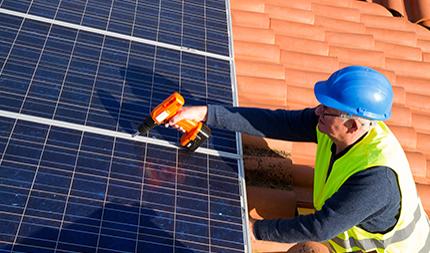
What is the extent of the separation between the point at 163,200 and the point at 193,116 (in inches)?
30.9

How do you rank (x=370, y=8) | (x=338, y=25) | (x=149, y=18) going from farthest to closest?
(x=370, y=8) < (x=338, y=25) < (x=149, y=18)

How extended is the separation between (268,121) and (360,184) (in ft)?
3.95

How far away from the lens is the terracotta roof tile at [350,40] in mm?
8148

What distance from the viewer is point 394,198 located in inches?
178

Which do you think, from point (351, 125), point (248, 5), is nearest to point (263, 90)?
point (248, 5)

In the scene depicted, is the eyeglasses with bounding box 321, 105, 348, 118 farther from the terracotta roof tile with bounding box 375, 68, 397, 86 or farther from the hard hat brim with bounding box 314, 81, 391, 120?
the terracotta roof tile with bounding box 375, 68, 397, 86

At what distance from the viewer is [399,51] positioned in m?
8.43

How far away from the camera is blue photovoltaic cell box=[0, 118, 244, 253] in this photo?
167 inches

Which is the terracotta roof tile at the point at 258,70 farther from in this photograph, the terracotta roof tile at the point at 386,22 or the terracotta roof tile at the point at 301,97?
the terracotta roof tile at the point at 386,22

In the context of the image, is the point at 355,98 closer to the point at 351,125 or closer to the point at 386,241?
the point at 351,125

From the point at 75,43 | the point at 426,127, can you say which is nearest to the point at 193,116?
the point at 75,43

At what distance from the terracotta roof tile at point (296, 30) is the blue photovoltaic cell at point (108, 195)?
3234mm

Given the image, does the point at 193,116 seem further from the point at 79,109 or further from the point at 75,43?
the point at 75,43

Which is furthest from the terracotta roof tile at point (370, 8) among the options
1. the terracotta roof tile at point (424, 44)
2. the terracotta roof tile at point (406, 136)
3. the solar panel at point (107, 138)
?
the solar panel at point (107, 138)
